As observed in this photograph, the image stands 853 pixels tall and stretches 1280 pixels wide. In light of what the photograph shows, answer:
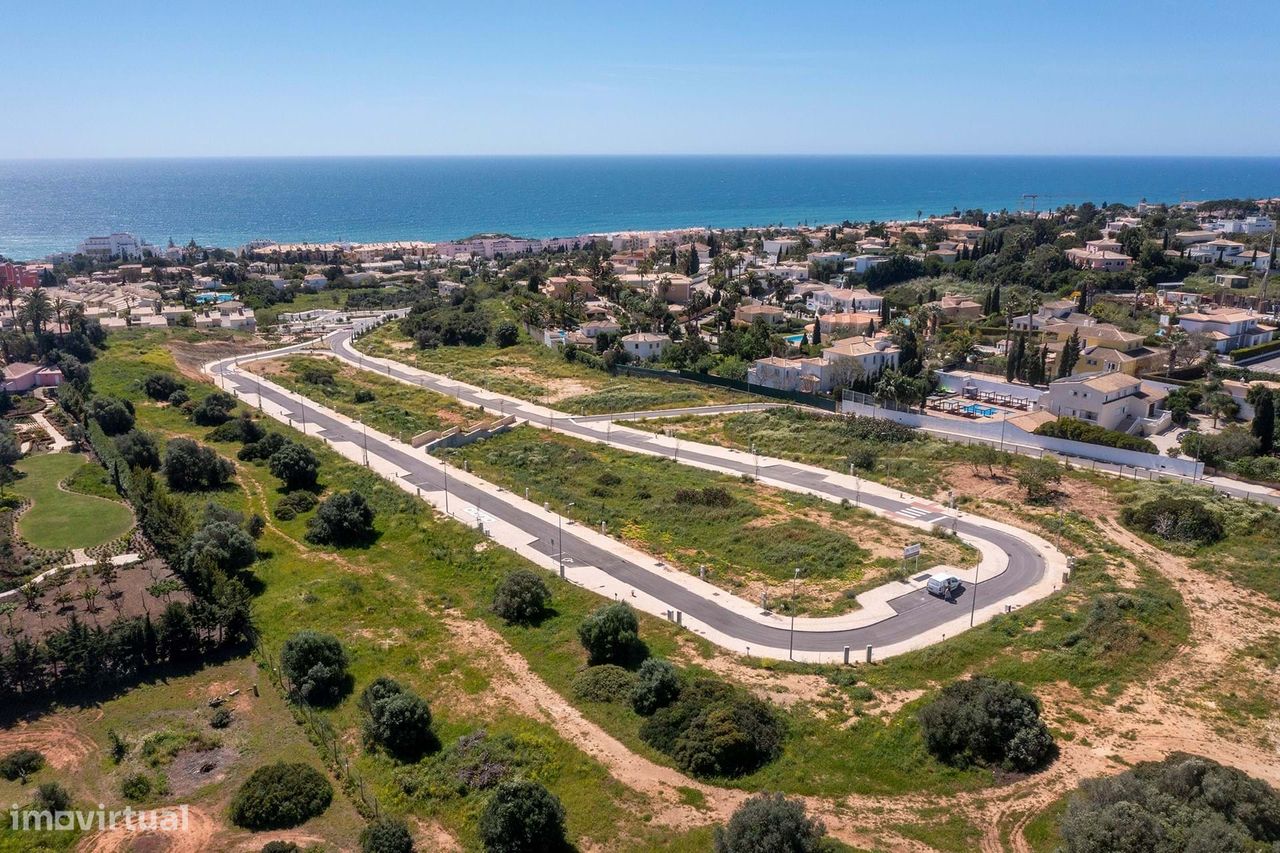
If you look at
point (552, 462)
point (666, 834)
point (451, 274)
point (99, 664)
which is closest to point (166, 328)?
point (451, 274)

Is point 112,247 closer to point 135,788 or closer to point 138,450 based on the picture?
point 138,450

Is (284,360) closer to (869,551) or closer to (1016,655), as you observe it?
(869,551)

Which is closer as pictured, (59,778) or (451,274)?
(59,778)

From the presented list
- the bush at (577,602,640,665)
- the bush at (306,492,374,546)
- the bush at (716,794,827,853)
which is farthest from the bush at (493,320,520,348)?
the bush at (716,794,827,853)

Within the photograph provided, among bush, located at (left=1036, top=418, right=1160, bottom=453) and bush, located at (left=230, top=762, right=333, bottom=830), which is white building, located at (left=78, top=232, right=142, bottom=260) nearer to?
bush, located at (left=230, top=762, right=333, bottom=830)

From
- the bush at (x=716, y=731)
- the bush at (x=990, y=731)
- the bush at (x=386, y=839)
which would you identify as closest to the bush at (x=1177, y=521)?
the bush at (x=990, y=731)

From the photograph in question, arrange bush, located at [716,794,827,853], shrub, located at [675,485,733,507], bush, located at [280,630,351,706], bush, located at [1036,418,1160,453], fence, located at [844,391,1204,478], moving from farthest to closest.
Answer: bush, located at [1036,418,1160,453] < fence, located at [844,391,1204,478] < shrub, located at [675,485,733,507] < bush, located at [280,630,351,706] < bush, located at [716,794,827,853]
